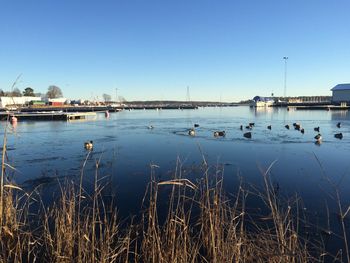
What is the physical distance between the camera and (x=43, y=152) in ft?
86.5

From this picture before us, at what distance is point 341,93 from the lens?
135m

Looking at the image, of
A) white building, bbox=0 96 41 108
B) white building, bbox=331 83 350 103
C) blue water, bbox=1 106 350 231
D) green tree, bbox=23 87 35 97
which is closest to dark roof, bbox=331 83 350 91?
white building, bbox=331 83 350 103

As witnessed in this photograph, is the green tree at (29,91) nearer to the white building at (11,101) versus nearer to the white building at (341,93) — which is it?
the white building at (11,101)

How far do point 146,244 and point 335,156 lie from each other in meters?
20.6

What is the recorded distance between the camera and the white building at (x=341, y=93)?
132375 mm

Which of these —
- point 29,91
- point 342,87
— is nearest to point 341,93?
point 342,87

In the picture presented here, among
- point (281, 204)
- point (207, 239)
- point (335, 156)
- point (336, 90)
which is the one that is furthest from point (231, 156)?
point (336, 90)

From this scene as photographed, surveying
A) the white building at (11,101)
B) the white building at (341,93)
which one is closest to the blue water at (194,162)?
the white building at (11,101)

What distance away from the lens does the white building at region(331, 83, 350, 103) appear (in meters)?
132

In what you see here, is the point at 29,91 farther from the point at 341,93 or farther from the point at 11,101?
the point at 11,101

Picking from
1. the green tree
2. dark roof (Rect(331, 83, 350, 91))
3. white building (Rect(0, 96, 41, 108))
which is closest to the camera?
white building (Rect(0, 96, 41, 108))

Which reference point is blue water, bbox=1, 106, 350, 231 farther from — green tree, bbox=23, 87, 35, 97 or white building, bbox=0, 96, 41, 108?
green tree, bbox=23, 87, 35, 97

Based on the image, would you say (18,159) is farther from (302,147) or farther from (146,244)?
(302,147)

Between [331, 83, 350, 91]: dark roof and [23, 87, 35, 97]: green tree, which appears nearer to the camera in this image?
[331, 83, 350, 91]: dark roof
